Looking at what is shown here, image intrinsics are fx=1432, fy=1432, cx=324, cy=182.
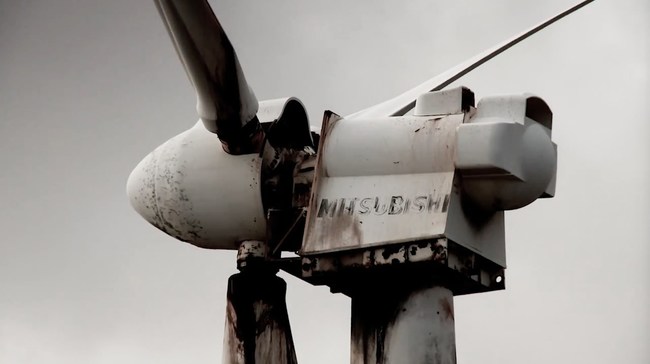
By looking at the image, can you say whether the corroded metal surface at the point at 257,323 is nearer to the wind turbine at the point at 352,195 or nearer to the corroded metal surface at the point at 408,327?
the wind turbine at the point at 352,195

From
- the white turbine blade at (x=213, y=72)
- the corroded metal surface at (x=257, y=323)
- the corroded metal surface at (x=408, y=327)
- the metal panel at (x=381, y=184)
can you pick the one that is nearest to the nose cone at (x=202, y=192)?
the white turbine blade at (x=213, y=72)

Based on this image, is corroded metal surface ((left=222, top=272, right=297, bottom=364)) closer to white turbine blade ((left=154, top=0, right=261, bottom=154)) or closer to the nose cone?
the nose cone

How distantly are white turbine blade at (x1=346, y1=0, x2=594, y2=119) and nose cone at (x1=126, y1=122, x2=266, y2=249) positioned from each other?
1.64 meters

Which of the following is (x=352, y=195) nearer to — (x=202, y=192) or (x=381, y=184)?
(x=381, y=184)

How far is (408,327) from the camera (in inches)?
541

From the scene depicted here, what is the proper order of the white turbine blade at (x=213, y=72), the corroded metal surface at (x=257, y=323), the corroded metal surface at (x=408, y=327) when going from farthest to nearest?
the corroded metal surface at (x=257, y=323) → the corroded metal surface at (x=408, y=327) → the white turbine blade at (x=213, y=72)

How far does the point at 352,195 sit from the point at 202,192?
181cm

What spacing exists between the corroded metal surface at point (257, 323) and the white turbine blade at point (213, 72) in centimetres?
141

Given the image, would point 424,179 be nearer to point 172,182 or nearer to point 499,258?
point 499,258

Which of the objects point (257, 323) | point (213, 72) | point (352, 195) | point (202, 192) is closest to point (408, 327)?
point (352, 195)

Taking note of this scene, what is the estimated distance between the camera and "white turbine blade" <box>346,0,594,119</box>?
15.6 metres

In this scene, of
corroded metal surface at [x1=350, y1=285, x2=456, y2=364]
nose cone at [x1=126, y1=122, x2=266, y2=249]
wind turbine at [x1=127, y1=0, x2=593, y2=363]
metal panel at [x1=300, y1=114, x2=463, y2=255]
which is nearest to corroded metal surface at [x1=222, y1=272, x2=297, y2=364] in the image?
wind turbine at [x1=127, y1=0, x2=593, y2=363]

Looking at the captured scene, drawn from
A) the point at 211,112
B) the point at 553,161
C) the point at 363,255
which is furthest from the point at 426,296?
the point at 211,112

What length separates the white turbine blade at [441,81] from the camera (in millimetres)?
15641
